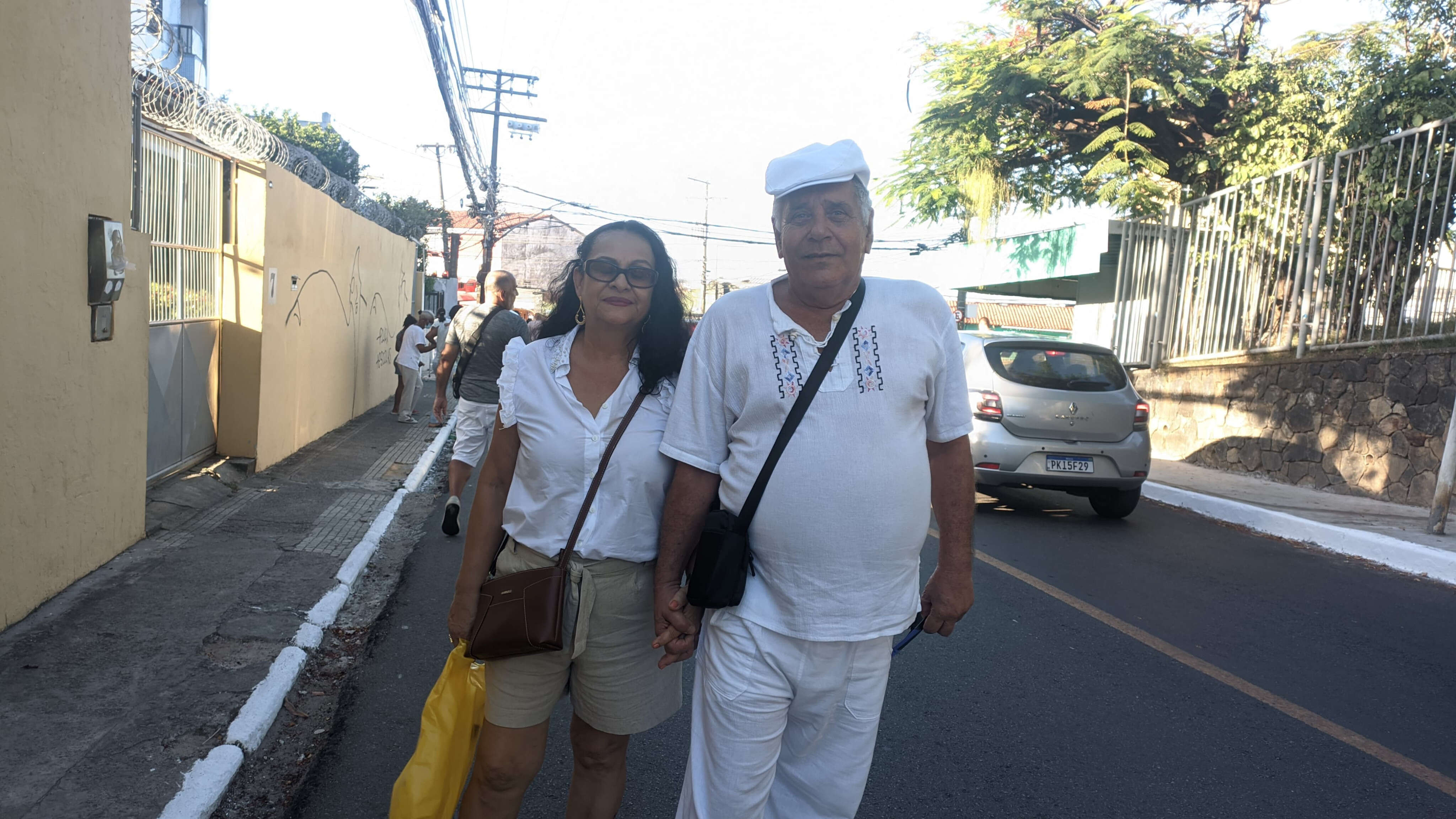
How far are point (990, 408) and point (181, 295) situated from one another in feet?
20.3

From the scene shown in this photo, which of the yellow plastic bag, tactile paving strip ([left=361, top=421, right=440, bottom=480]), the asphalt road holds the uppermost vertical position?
the yellow plastic bag

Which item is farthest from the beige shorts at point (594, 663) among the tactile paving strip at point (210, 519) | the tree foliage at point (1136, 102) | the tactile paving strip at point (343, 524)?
the tree foliage at point (1136, 102)

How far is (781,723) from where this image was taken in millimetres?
2225

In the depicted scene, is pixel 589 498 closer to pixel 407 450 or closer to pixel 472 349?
pixel 472 349

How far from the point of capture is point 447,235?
36.0 m

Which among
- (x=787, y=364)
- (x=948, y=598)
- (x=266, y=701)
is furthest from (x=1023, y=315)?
(x=787, y=364)

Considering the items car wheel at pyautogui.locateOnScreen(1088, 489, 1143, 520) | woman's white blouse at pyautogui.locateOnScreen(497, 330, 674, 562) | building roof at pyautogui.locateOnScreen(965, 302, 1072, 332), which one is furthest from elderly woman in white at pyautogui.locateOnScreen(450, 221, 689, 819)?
building roof at pyautogui.locateOnScreen(965, 302, 1072, 332)

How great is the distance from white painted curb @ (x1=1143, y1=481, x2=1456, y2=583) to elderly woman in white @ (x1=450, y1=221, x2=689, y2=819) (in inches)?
242

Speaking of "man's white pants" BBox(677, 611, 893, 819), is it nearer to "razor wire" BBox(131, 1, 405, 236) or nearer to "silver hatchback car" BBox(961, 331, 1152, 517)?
"razor wire" BBox(131, 1, 405, 236)

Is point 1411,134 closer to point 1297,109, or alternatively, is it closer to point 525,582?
point 1297,109

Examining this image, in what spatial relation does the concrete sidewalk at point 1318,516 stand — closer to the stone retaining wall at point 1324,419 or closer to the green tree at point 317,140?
→ the stone retaining wall at point 1324,419

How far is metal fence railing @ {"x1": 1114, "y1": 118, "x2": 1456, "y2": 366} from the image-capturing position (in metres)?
9.93

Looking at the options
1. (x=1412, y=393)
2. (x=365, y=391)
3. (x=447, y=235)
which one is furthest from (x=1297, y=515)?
(x=447, y=235)

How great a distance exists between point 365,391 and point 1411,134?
13.0 meters
